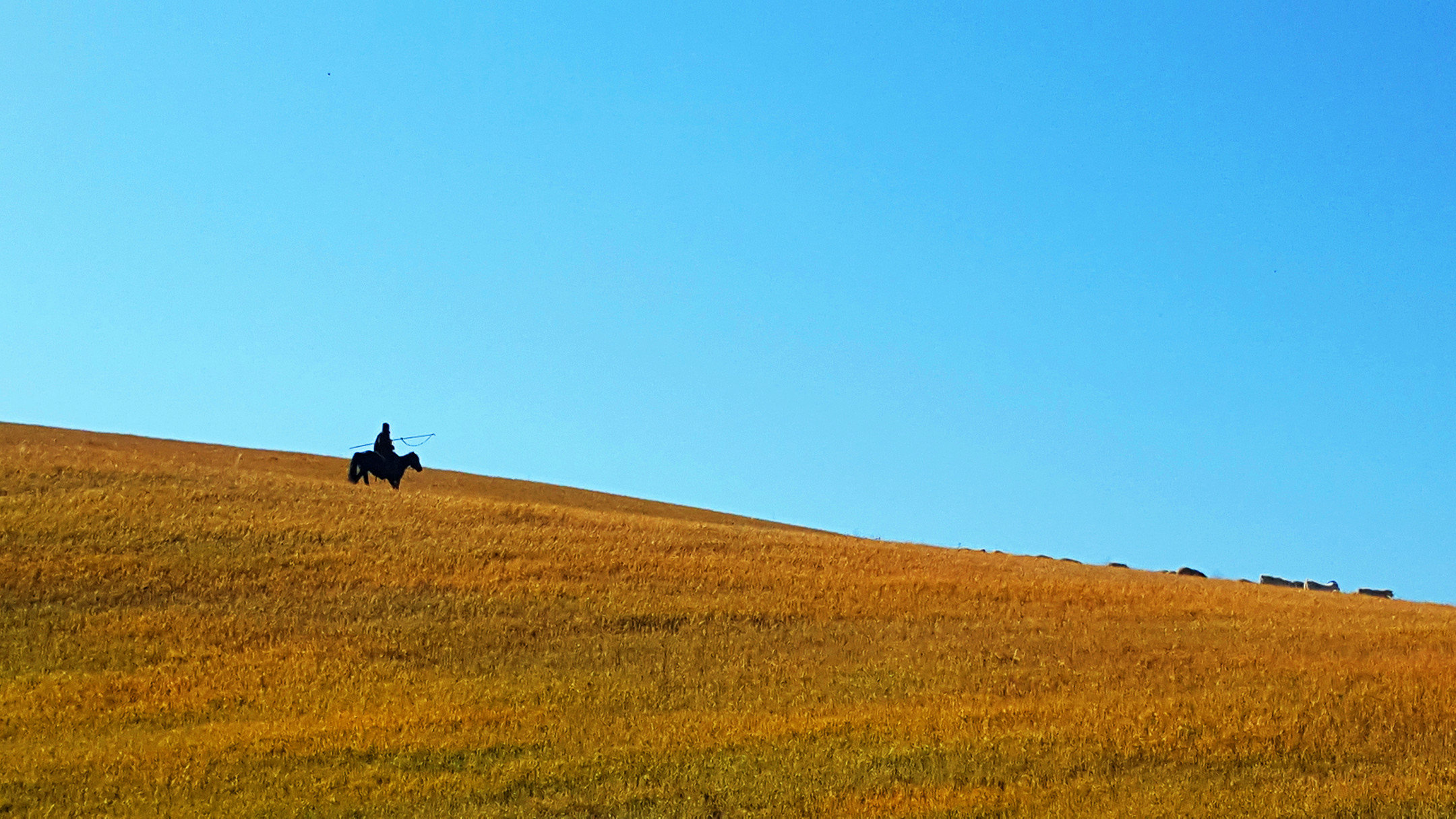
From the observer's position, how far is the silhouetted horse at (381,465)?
36750 mm

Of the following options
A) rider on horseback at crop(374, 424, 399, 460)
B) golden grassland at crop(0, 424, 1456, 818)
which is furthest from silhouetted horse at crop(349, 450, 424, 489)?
golden grassland at crop(0, 424, 1456, 818)

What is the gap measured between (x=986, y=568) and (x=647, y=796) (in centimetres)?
1835

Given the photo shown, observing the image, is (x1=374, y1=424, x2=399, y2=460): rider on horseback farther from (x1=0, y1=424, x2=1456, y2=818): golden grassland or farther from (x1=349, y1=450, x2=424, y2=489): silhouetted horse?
(x1=0, y1=424, x2=1456, y2=818): golden grassland

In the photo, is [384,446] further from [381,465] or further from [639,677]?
[639,677]

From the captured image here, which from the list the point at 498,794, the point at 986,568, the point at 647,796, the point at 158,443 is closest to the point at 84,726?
the point at 498,794

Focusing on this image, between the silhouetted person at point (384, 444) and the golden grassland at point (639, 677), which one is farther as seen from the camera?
the silhouetted person at point (384, 444)

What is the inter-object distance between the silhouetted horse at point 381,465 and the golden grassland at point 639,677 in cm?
562

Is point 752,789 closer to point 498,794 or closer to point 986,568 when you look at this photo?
point 498,794

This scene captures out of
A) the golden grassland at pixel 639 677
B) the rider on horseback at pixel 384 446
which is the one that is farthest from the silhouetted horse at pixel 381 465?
the golden grassland at pixel 639 677

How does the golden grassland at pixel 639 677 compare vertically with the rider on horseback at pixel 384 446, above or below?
below

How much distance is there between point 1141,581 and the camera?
2977 centimetres

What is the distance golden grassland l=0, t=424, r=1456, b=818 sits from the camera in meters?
12.5

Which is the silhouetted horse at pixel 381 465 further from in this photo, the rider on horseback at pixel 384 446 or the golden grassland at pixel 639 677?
the golden grassland at pixel 639 677

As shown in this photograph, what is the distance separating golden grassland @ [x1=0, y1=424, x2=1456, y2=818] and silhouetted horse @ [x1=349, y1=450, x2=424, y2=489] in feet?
18.5
